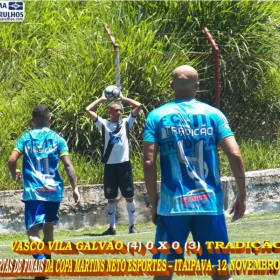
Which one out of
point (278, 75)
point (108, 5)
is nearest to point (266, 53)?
point (278, 75)

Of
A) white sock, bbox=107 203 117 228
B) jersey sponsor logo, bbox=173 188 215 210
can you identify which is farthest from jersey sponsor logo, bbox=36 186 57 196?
white sock, bbox=107 203 117 228

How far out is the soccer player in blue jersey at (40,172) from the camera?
27.0 feet

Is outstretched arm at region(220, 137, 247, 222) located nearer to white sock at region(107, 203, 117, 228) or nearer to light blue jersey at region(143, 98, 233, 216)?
light blue jersey at region(143, 98, 233, 216)

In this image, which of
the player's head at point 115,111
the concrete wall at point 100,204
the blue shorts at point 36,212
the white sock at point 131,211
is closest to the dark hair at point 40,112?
the blue shorts at point 36,212

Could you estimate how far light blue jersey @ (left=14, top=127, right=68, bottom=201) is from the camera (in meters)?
8.23

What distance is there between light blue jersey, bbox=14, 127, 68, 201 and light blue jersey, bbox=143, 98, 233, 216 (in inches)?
96.9

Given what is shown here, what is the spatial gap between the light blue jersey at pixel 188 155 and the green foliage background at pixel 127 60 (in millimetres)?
6370

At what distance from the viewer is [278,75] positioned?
1574 centimetres

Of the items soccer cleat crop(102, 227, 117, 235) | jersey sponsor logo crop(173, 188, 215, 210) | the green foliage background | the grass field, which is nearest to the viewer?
jersey sponsor logo crop(173, 188, 215, 210)

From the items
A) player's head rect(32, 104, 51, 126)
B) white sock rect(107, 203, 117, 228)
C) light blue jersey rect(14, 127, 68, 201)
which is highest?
player's head rect(32, 104, 51, 126)

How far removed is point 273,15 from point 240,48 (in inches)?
64.8

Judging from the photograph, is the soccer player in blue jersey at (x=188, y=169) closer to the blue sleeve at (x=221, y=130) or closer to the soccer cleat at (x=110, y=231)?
the blue sleeve at (x=221, y=130)

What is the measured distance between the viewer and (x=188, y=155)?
235 inches

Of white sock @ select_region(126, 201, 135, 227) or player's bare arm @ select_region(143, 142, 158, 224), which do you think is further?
white sock @ select_region(126, 201, 135, 227)
